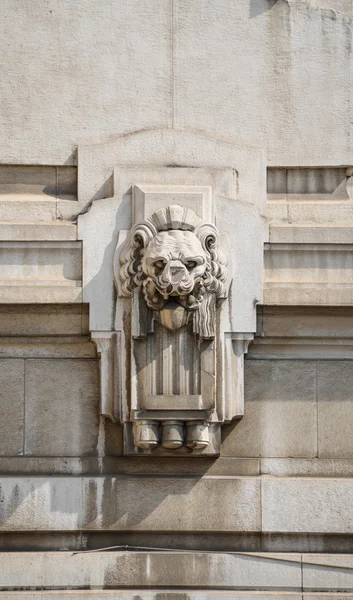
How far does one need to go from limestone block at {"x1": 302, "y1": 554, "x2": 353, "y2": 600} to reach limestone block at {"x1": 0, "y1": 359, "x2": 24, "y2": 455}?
2.49 m

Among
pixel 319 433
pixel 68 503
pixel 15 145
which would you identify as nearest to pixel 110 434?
pixel 68 503

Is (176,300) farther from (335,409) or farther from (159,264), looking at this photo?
(335,409)

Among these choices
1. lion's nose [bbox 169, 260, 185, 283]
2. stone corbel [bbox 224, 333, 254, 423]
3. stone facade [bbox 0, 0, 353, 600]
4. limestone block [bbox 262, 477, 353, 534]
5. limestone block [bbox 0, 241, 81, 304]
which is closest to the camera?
lion's nose [bbox 169, 260, 185, 283]

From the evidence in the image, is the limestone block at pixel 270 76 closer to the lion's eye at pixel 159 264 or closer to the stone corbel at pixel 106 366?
the lion's eye at pixel 159 264

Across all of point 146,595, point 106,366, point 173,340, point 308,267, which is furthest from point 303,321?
point 146,595

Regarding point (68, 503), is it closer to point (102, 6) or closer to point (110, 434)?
point (110, 434)

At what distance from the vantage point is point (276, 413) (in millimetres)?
12625

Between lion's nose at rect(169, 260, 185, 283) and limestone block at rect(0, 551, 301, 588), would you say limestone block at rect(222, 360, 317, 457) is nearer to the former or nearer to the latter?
limestone block at rect(0, 551, 301, 588)

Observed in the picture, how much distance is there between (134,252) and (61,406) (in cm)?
140

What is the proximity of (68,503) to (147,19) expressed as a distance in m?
4.06

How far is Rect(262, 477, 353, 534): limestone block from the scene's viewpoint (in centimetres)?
1234

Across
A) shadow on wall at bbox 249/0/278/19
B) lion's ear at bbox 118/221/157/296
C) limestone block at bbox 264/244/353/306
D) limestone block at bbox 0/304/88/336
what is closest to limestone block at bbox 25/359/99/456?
limestone block at bbox 0/304/88/336

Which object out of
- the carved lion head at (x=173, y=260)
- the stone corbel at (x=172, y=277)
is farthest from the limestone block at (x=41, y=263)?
the carved lion head at (x=173, y=260)

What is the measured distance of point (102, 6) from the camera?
510 inches
